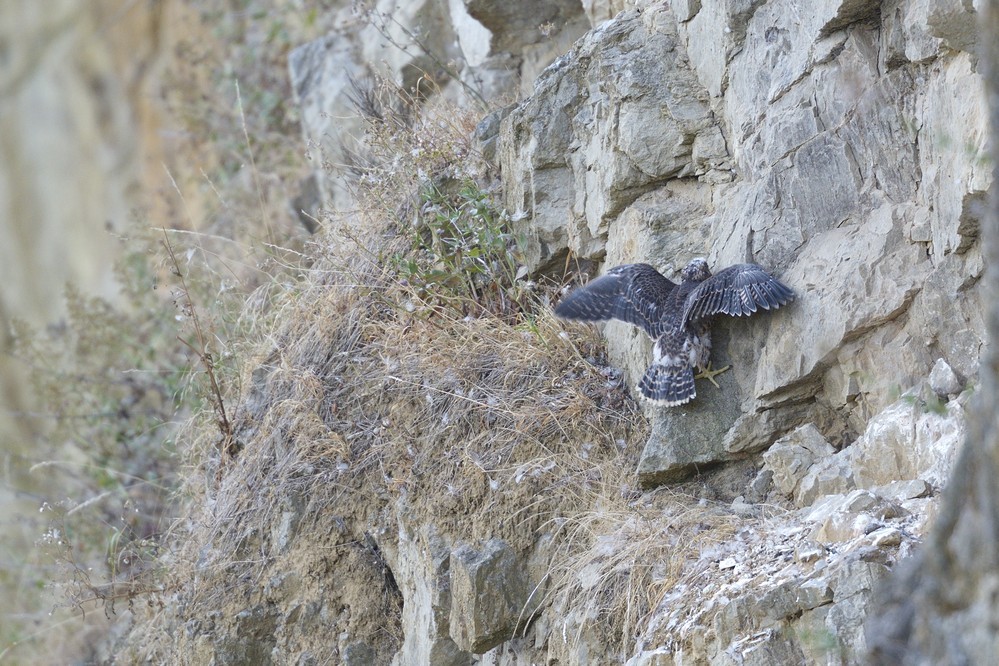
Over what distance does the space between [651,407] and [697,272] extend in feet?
2.09

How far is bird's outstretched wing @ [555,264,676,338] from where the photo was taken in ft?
16.0

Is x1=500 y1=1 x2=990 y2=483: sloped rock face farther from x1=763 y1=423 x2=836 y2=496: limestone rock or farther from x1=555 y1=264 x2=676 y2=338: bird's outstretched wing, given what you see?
x1=555 y1=264 x2=676 y2=338: bird's outstretched wing

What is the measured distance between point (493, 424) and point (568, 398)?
1.25 feet

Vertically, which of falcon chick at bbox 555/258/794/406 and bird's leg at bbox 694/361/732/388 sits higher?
falcon chick at bbox 555/258/794/406

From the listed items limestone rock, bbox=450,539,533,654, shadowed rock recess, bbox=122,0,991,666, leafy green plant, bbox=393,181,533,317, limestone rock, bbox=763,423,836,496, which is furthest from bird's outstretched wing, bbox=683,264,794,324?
leafy green plant, bbox=393,181,533,317

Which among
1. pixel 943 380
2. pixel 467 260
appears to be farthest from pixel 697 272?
pixel 467 260

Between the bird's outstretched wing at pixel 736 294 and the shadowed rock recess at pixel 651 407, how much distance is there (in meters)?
0.12

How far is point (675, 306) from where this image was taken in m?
4.72

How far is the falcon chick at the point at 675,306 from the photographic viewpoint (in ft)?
14.5

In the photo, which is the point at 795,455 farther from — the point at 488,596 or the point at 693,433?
the point at 488,596

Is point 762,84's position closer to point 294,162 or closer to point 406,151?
point 406,151

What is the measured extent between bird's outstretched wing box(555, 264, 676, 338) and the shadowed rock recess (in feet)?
0.82

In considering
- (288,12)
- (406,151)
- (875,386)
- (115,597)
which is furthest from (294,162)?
(875,386)

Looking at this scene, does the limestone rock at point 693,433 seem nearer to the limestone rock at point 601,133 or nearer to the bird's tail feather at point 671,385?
the bird's tail feather at point 671,385
